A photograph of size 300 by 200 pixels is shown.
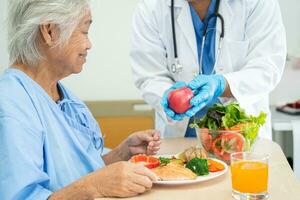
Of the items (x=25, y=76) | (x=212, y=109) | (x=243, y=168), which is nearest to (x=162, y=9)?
(x=212, y=109)

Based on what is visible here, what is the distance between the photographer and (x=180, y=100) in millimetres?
1455

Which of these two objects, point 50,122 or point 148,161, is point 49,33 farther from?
point 148,161

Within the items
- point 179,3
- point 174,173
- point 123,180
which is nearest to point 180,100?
point 174,173

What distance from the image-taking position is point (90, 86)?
10.5ft

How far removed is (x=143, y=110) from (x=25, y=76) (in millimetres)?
1805

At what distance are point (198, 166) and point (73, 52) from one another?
0.52m

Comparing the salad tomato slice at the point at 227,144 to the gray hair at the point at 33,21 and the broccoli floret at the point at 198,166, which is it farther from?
the gray hair at the point at 33,21

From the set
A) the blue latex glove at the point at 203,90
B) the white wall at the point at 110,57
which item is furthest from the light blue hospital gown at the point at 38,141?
the white wall at the point at 110,57

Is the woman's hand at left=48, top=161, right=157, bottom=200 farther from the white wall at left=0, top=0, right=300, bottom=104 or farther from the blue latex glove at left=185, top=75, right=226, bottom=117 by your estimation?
the white wall at left=0, top=0, right=300, bottom=104

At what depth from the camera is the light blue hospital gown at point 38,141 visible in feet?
3.63

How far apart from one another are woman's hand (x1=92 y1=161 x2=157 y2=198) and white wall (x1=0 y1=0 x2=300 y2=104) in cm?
206

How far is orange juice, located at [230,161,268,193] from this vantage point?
1073 mm

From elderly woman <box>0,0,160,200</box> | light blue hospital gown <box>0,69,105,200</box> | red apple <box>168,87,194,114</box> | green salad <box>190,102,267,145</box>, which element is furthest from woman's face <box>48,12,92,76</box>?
green salad <box>190,102,267,145</box>

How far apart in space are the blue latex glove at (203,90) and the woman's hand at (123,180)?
0.40 meters
